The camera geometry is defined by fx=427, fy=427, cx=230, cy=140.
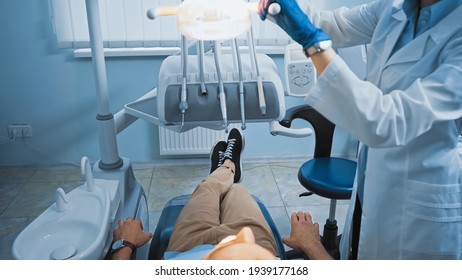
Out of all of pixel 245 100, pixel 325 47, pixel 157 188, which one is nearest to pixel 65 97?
pixel 157 188

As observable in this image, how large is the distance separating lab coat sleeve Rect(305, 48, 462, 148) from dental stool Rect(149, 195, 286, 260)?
0.62 m

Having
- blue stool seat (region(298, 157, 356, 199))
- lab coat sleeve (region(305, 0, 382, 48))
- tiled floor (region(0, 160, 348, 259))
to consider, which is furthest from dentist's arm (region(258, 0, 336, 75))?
tiled floor (region(0, 160, 348, 259))

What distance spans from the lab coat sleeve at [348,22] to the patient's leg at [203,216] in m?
0.67

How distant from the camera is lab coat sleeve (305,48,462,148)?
0.82 metres

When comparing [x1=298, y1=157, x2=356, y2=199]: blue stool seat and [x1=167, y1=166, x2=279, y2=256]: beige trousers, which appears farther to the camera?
[x1=298, y1=157, x2=356, y2=199]: blue stool seat

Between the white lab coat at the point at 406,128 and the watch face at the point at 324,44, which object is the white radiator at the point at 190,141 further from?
the watch face at the point at 324,44

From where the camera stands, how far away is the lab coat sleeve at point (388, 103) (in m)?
0.82

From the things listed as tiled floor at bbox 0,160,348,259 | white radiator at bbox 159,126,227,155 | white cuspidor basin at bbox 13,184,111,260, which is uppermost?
white cuspidor basin at bbox 13,184,111,260

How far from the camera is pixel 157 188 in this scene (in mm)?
2531

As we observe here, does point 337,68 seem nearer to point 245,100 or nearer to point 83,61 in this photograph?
point 245,100

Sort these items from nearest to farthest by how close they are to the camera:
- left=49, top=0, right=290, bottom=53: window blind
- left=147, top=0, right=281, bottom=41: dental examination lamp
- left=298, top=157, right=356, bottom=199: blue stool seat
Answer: left=147, top=0, right=281, bottom=41: dental examination lamp
left=298, top=157, right=356, bottom=199: blue stool seat
left=49, top=0, right=290, bottom=53: window blind

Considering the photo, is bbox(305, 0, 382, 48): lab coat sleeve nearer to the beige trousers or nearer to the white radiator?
the beige trousers

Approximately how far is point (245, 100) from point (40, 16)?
71.1 inches

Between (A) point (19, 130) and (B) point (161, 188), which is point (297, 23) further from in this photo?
(A) point (19, 130)
